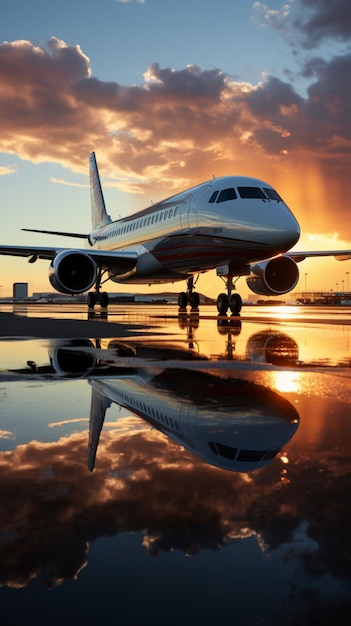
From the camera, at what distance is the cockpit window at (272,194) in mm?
17219

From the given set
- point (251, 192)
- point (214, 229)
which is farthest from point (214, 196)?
point (251, 192)

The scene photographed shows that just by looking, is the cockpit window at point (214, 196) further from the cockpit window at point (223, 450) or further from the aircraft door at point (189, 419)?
the cockpit window at point (223, 450)

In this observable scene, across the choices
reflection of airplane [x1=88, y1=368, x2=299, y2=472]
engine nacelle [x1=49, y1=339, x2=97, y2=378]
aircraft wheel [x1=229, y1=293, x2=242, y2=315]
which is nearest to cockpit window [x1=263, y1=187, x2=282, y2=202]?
aircraft wheel [x1=229, y1=293, x2=242, y2=315]

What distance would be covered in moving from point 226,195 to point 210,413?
14.3 m

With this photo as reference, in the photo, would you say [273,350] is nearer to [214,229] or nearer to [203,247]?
[214,229]

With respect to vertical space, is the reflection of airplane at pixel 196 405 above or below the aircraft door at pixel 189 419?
below

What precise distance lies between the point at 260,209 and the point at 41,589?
15.5 m

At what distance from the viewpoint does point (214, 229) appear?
58.0ft

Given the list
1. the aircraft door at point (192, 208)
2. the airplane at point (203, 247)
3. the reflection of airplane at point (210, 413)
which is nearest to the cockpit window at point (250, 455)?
the reflection of airplane at point (210, 413)

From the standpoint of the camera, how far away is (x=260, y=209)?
53.9 ft

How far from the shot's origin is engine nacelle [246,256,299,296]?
2002 centimetres

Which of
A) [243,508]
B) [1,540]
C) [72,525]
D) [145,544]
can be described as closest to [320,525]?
[243,508]

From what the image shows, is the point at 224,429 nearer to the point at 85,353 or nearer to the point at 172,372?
the point at 172,372

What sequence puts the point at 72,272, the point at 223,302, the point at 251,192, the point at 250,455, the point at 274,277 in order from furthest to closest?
the point at 72,272 → the point at 223,302 → the point at 274,277 → the point at 251,192 → the point at 250,455
